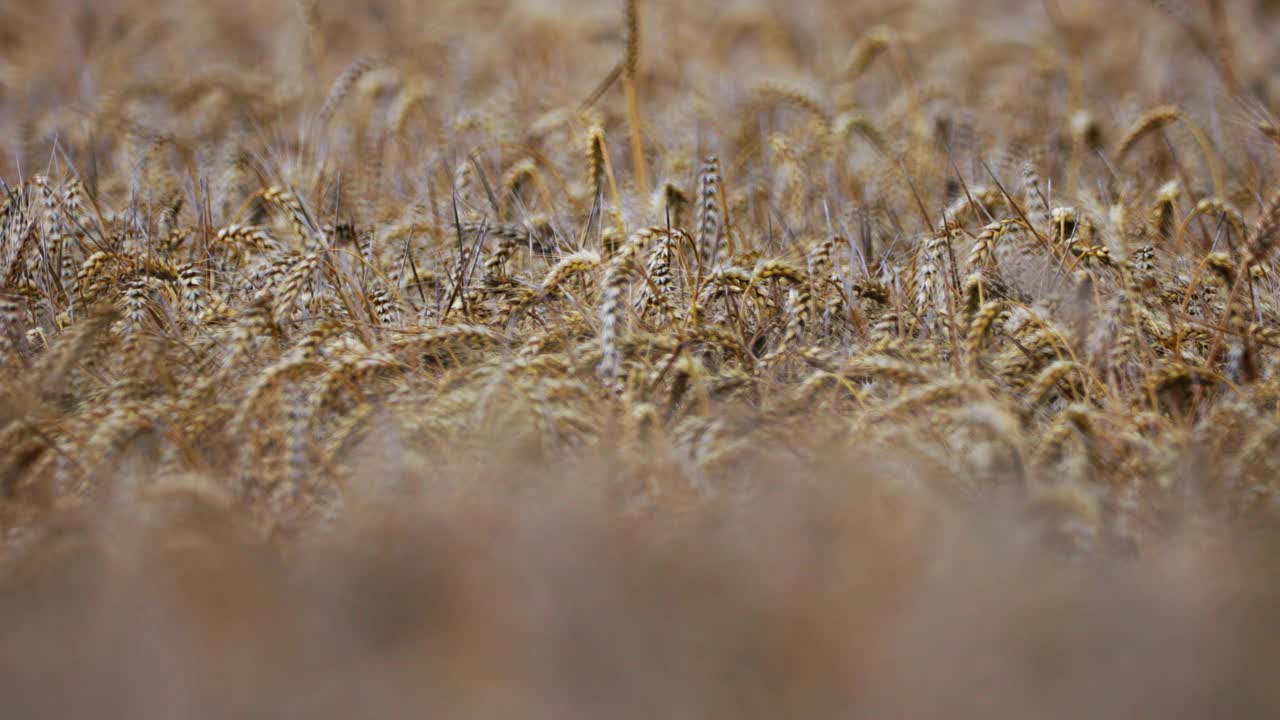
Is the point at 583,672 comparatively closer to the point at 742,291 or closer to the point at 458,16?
the point at 742,291

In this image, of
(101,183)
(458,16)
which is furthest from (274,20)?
(101,183)

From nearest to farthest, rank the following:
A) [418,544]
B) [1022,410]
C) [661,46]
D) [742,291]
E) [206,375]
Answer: [418,544]
[1022,410]
[206,375]
[742,291]
[661,46]

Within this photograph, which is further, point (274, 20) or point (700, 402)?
point (274, 20)

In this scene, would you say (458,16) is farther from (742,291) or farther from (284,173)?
(742,291)

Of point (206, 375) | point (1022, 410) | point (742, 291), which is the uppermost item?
point (742, 291)

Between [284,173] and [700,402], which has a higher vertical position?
[284,173]

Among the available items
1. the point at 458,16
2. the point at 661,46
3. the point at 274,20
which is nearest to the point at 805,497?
the point at 661,46

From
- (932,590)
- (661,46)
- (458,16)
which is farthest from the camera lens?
(458,16)
